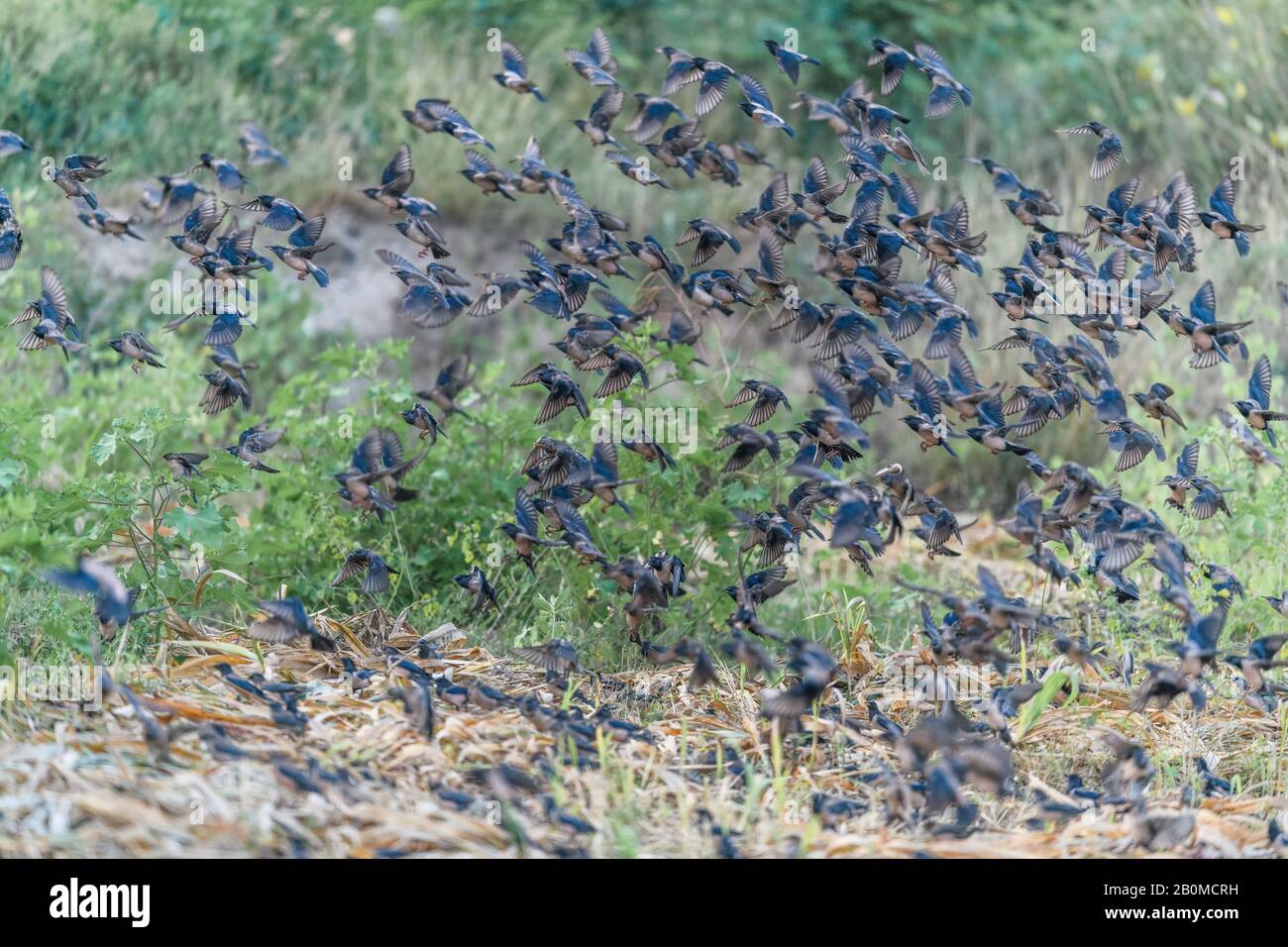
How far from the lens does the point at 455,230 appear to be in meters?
8.80

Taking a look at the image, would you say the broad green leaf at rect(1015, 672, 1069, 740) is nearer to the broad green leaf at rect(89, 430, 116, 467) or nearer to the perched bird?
the perched bird

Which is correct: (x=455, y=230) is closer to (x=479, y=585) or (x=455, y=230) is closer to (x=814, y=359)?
(x=479, y=585)

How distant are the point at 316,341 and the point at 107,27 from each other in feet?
9.27

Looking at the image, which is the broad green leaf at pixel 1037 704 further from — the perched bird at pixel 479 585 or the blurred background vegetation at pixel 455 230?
the perched bird at pixel 479 585

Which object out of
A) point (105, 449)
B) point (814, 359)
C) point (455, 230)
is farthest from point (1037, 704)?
point (455, 230)

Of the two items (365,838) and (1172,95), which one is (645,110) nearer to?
(365,838)

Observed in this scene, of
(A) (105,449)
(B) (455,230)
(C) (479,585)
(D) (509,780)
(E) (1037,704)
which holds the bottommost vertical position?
(D) (509,780)

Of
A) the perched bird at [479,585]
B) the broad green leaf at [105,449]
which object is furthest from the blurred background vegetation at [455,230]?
the perched bird at [479,585]

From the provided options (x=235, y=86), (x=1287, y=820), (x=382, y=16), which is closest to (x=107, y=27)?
(x=235, y=86)

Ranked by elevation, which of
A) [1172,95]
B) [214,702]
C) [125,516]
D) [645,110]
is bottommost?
[214,702]

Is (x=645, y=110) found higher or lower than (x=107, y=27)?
lower

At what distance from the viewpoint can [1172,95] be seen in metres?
9.88

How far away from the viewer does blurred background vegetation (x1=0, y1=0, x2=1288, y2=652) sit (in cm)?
454
